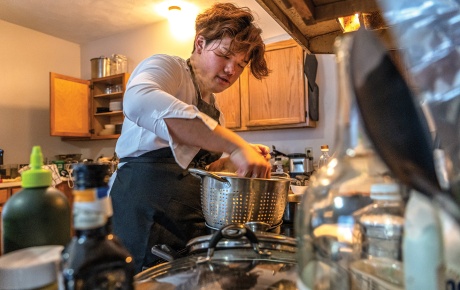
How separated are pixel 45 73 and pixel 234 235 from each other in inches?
154

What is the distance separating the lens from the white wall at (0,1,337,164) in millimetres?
2945

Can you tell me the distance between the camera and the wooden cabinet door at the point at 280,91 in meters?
A: 2.56

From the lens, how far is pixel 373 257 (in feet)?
1.10

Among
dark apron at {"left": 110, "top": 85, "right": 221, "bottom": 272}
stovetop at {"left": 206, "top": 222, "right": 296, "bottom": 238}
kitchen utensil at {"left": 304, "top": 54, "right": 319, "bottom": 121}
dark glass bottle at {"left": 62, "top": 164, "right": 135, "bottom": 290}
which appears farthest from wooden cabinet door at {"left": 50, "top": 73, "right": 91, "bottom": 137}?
dark glass bottle at {"left": 62, "top": 164, "right": 135, "bottom": 290}

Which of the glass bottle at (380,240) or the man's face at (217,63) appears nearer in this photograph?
the glass bottle at (380,240)

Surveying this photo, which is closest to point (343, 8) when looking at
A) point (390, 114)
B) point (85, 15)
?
point (390, 114)

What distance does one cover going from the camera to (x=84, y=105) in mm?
3445

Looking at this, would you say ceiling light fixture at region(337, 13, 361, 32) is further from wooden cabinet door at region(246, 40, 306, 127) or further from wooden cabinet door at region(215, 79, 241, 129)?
wooden cabinet door at region(215, 79, 241, 129)

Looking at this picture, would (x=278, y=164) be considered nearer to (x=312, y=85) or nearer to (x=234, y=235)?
(x=312, y=85)

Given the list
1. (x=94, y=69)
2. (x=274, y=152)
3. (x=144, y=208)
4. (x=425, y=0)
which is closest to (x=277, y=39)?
(x=274, y=152)

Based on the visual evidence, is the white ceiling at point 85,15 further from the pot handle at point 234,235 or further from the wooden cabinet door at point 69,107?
the pot handle at point 234,235

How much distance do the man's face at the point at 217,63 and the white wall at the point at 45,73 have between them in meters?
1.76

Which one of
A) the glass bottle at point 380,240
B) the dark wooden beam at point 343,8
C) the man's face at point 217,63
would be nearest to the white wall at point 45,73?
the man's face at point 217,63

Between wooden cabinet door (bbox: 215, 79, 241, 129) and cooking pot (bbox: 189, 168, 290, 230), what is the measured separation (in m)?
2.02
